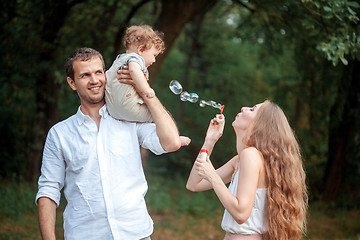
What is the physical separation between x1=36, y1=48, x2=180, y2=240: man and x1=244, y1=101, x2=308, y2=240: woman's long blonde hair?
1.56 feet

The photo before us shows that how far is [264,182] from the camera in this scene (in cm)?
220

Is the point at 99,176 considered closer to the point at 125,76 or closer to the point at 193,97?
the point at 125,76

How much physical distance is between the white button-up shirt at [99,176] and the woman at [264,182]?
1.17 feet

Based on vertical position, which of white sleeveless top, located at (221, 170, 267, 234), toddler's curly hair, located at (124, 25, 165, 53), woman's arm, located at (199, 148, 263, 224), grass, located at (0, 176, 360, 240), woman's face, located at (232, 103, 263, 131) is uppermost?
toddler's curly hair, located at (124, 25, 165, 53)

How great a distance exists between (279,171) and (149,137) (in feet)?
2.31

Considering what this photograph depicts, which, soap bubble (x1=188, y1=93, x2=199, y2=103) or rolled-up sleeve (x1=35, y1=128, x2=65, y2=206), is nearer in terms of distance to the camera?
rolled-up sleeve (x1=35, y1=128, x2=65, y2=206)

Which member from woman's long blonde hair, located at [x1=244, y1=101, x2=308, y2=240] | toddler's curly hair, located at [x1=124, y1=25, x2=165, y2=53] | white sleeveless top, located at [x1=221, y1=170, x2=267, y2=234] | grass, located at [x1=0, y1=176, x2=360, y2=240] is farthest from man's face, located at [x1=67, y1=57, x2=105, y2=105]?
grass, located at [x1=0, y1=176, x2=360, y2=240]

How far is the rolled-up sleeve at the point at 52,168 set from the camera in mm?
2150

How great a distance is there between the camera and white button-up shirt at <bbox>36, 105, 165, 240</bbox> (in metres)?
2.10

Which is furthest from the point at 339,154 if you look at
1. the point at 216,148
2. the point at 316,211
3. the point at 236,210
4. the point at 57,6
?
the point at 236,210

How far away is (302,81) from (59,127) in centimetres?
644

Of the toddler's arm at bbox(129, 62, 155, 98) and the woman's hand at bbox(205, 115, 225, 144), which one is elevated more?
the toddler's arm at bbox(129, 62, 155, 98)

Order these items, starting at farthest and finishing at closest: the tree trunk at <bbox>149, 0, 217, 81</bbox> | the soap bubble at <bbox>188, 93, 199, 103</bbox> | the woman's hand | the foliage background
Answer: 1. the tree trunk at <bbox>149, 0, 217, 81</bbox>
2. the foliage background
3. the soap bubble at <bbox>188, 93, 199, 103</bbox>
4. the woman's hand

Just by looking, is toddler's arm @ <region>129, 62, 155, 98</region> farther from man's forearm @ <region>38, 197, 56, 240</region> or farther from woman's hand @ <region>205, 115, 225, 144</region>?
man's forearm @ <region>38, 197, 56, 240</region>
